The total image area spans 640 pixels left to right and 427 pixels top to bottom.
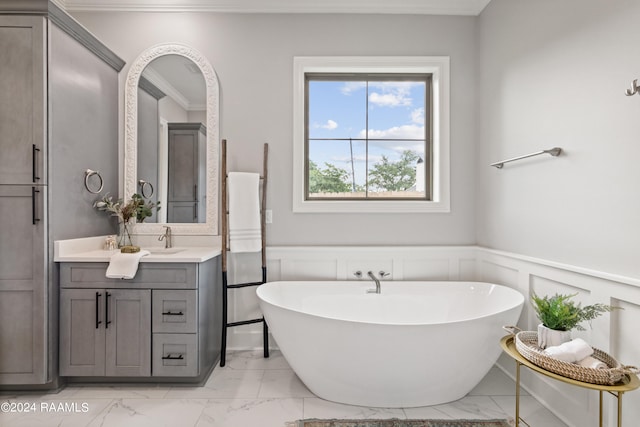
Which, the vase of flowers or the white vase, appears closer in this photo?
the white vase

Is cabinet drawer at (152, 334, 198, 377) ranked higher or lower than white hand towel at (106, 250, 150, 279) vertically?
lower

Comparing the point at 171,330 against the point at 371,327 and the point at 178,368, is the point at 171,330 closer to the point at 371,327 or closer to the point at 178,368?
the point at 178,368

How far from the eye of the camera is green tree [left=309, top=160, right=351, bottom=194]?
272 cm

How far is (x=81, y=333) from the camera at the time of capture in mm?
1949

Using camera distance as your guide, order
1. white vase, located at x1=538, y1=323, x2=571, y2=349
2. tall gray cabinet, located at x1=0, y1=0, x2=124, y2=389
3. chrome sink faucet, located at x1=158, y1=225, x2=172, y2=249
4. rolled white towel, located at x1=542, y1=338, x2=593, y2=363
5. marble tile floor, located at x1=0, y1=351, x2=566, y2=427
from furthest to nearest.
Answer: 1. chrome sink faucet, located at x1=158, y1=225, x2=172, y2=249
2. tall gray cabinet, located at x1=0, y1=0, x2=124, y2=389
3. marble tile floor, located at x1=0, y1=351, x2=566, y2=427
4. white vase, located at x1=538, y1=323, x2=571, y2=349
5. rolled white towel, located at x1=542, y1=338, x2=593, y2=363

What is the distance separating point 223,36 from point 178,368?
2.38 metres

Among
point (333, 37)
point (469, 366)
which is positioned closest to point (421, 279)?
point (469, 366)

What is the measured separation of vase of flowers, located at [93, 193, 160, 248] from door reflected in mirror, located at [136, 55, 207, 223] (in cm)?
8

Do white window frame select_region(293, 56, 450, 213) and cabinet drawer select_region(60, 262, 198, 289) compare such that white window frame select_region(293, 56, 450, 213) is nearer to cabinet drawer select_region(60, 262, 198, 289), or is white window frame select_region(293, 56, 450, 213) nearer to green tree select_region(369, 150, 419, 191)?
green tree select_region(369, 150, 419, 191)

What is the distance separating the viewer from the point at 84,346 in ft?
6.39

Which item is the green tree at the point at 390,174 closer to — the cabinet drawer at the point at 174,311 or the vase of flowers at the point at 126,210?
the cabinet drawer at the point at 174,311

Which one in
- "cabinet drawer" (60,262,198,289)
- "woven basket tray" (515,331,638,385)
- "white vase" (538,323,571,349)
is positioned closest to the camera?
"woven basket tray" (515,331,638,385)

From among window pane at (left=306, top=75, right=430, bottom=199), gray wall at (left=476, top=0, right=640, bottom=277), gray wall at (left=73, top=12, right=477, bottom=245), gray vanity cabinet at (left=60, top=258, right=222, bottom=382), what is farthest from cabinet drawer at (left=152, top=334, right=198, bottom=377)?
gray wall at (left=476, top=0, right=640, bottom=277)

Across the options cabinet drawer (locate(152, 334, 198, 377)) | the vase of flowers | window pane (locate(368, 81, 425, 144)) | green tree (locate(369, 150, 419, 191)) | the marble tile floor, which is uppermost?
window pane (locate(368, 81, 425, 144))
